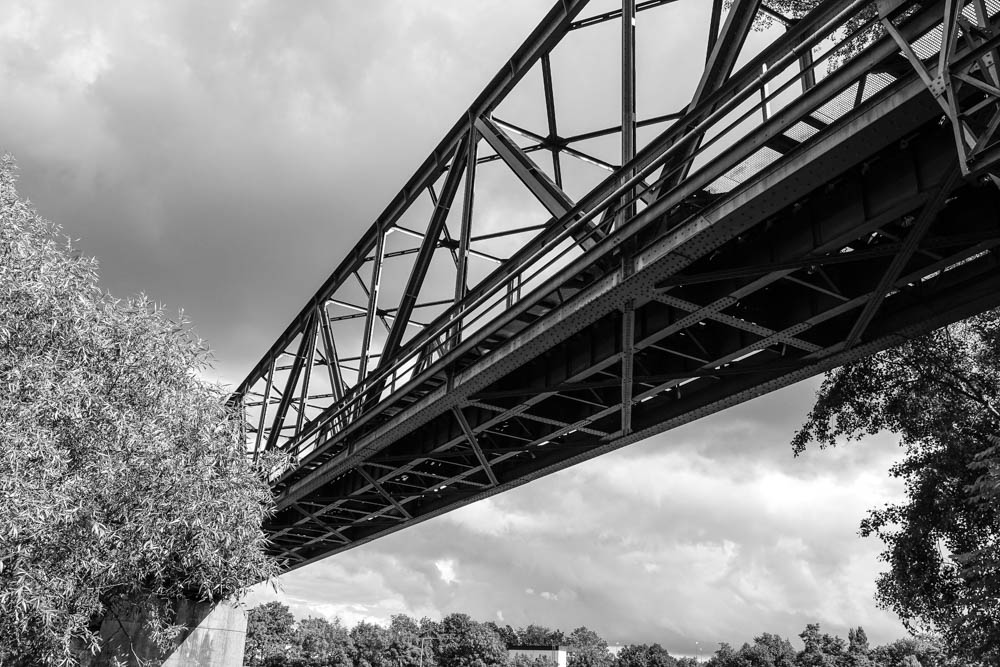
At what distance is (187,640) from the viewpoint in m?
22.3

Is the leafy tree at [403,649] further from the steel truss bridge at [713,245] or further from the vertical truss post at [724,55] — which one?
the vertical truss post at [724,55]

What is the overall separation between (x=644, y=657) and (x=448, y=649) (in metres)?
37.0

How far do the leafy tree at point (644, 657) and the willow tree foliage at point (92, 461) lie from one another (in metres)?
131

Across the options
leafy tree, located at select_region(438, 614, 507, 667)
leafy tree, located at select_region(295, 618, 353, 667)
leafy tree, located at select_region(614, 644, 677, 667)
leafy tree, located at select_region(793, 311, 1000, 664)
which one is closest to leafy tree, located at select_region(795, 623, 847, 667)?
leafy tree, located at select_region(614, 644, 677, 667)

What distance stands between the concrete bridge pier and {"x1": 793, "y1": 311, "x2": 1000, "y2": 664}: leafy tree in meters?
16.6

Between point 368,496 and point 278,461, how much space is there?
10.7 metres

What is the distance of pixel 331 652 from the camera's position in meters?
122

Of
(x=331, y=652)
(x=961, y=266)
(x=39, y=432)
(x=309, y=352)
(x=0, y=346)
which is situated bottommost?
(x=331, y=652)

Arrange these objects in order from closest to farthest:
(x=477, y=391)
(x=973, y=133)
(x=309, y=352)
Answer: (x=973, y=133), (x=477, y=391), (x=309, y=352)

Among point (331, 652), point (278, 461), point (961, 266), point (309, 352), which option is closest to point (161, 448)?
point (278, 461)

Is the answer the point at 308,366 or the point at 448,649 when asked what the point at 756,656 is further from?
the point at 308,366

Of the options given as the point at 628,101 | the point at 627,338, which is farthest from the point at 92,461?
the point at 628,101

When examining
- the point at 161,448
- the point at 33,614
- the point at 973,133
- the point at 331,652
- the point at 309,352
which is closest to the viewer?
the point at 973,133

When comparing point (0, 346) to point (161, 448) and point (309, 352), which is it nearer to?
point (161, 448)
